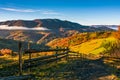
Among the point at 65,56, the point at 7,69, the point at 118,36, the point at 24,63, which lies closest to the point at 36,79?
the point at 24,63

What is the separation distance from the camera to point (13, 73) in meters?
22.8

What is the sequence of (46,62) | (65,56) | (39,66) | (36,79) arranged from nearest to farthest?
(36,79) → (39,66) → (46,62) → (65,56)

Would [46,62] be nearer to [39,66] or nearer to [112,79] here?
[39,66]

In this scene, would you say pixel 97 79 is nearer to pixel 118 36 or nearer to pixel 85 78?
pixel 85 78

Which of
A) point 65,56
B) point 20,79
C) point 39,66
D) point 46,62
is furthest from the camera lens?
point 65,56

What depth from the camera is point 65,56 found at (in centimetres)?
4284

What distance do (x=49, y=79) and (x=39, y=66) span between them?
8.23 meters

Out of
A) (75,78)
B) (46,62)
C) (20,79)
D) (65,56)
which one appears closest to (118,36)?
(65,56)

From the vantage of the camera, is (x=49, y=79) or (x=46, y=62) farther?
(x=46, y=62)

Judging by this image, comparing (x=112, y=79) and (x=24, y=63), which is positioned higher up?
(x=24, y=63)

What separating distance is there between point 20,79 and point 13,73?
6.29 metres

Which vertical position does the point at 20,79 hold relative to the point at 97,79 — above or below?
above

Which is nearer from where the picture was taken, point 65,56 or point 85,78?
point 85,78

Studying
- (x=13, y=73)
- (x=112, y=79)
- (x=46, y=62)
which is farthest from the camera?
(x=46, y=62)
